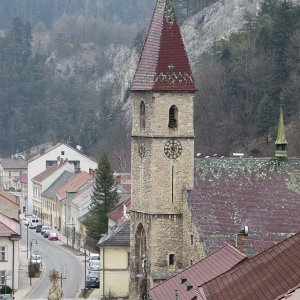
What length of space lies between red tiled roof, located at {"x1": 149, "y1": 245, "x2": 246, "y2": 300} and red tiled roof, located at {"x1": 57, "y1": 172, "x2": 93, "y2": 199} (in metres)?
58.4

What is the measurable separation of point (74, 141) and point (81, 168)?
35.5m

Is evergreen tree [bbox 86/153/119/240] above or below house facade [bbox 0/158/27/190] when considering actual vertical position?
above

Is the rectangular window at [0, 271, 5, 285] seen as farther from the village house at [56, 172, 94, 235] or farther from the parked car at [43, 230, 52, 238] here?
the parked car at [43, 230, 52, 238]

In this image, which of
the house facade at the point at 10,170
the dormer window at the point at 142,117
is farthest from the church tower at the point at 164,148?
the house facade at the point at 10,170

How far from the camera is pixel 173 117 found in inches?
1834

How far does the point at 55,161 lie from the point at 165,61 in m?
64.8

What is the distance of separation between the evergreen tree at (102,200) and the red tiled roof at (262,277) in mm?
41799

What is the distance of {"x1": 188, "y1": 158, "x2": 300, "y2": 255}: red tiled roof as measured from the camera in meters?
44.3

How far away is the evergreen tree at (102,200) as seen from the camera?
7031 cm

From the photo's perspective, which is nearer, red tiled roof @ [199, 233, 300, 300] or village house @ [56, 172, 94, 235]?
red tiled roof @ [199, 233, 300, 300]

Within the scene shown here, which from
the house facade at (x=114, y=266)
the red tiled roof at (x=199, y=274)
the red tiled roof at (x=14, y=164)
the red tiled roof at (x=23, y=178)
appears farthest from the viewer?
the red tiled roof at (x=14, y=164)

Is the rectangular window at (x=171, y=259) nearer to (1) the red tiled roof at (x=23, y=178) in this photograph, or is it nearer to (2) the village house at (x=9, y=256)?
(2) the village house at (x=9, y=256)

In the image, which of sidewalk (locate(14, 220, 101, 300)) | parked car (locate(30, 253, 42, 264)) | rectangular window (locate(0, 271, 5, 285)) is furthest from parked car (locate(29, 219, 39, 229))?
rectangular window (locate(0, 271, 5, 285))

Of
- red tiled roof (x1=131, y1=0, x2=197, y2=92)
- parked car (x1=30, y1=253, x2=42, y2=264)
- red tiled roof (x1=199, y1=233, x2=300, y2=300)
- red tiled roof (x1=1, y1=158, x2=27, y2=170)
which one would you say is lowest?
parked car (x1=30, y1=253, x2=42, y2=264)
